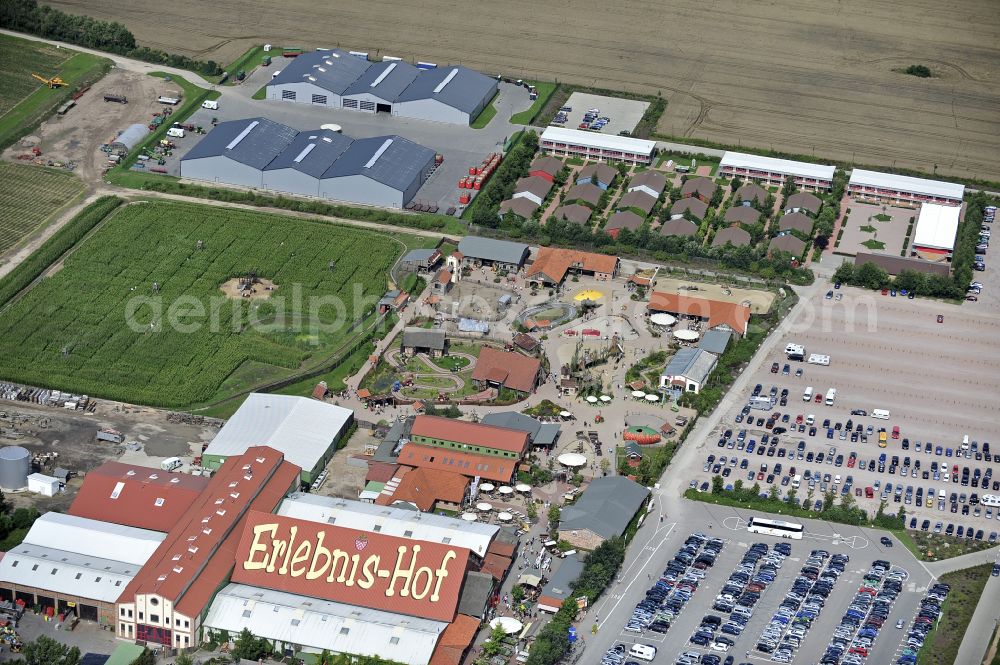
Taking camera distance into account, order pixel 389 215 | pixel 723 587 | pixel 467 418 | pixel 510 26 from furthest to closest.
Answer: pixel 510 26
pixel 389 215
pixel 467 418
pixel 723 587

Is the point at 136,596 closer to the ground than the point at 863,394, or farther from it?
farther from it

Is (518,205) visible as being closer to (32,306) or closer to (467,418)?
(467,418)

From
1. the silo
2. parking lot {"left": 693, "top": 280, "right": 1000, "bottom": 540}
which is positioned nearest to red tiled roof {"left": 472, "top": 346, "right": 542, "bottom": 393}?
parking lot {"left": 693, "top": 280, "right": 1000, "bottom": 540}

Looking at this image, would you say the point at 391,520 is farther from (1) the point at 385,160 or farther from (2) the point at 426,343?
(1) the point at 385,160

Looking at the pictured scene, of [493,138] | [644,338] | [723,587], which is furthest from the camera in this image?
[493,138]

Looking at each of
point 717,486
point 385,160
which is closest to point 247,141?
point 385,160

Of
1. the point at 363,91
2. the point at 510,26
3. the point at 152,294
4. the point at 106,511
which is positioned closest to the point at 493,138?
the point at 363,91
